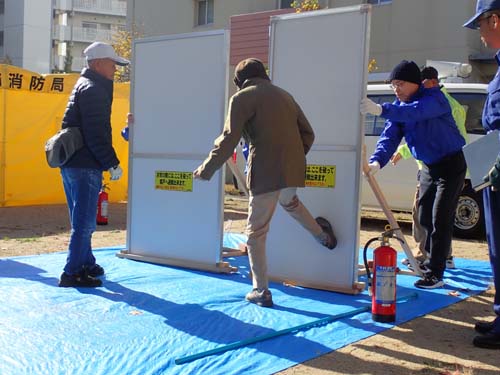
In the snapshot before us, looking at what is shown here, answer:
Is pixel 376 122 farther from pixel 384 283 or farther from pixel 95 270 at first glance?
pixel 384 283

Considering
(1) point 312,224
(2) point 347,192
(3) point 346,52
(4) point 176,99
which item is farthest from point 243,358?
(4) point 176,99

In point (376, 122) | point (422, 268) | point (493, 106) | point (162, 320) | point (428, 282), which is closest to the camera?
point (493, 106)

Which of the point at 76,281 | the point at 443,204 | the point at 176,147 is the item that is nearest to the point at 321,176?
the point at 443,204

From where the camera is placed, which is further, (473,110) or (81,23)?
(81,23)

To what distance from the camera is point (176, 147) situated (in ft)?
20.4

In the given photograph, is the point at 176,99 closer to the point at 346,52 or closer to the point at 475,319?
the point at 346,52

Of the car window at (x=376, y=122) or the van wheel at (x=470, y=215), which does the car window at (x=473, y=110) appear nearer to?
the van wheel at (x=470, y=215)

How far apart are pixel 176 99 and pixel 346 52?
186cm

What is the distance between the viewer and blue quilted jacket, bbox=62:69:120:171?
5051mm

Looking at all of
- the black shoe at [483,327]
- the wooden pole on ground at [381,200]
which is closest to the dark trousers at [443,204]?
the wooden pole on ground at [381,200]

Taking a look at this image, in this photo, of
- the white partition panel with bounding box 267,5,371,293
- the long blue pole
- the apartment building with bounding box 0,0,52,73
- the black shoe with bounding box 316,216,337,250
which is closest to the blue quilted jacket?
the white partition panel with bounding box 267,5,371,293

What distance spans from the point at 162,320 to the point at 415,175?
6041 mm

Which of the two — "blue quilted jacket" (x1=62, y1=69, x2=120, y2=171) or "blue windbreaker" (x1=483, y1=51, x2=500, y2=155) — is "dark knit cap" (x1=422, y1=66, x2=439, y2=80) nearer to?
"blue windbreaker" (x1=483, y1=51, x2=500, y2=155)

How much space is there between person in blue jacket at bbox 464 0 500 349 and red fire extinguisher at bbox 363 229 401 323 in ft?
2.09
